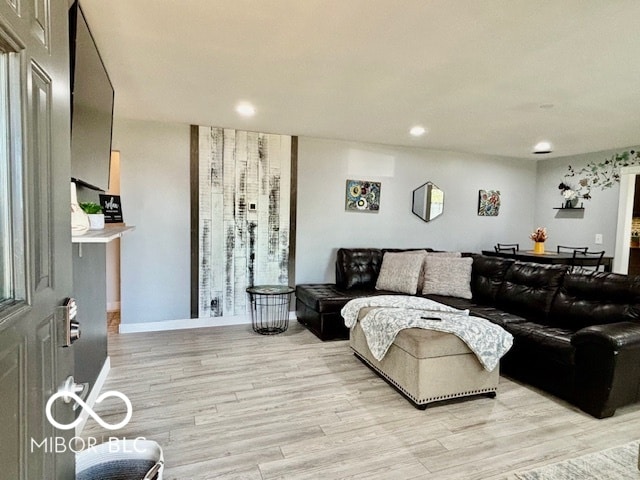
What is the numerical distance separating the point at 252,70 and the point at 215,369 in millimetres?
2485

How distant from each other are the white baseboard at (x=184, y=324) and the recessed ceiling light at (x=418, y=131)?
3097mm

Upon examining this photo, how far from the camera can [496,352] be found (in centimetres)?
264

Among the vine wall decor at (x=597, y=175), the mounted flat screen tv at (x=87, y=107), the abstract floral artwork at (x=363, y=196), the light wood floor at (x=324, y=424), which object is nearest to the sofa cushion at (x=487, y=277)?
the light wood floor at (x=324, y=424)

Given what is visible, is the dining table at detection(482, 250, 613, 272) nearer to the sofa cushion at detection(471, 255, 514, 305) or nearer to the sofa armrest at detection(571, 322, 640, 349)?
the sofa cushion at detection(471, 255, 514, 305)

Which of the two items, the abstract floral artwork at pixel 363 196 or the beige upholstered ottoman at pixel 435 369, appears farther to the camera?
the abstract floral artwork at pixel 363 196

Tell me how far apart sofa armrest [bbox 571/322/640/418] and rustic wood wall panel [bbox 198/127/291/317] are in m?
3.27

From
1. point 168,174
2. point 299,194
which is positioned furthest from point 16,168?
point 299,194

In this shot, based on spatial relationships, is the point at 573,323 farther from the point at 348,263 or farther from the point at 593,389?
the point at 348,263

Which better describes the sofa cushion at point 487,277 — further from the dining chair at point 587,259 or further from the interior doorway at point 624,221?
the interior doorway at point 624,221

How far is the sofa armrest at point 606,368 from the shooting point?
2385mm

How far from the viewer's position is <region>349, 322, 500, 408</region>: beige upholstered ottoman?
253 centimetres

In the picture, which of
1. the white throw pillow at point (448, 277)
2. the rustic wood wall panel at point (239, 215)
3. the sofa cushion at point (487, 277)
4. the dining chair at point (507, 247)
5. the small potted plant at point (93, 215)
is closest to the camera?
the small potted plant at point (93, 215)

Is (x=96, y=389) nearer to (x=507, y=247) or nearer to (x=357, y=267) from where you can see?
(x=357, y=267)

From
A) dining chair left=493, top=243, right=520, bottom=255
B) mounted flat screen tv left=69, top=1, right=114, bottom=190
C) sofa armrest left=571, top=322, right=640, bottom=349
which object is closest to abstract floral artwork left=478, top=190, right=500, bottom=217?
dining chair left=493, top=243, right=520, bottom=255
